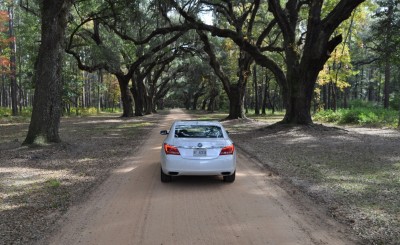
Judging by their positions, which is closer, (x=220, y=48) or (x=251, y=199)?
(x=251, y=199)

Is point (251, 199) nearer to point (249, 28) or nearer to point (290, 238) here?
point (290, 238)

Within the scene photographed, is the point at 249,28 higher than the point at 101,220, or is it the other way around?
the point at 249,28

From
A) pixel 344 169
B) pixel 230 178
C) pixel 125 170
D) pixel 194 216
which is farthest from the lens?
pixel 125 170

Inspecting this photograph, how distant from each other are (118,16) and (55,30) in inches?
377

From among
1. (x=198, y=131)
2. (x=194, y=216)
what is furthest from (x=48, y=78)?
(x=194, y=216)

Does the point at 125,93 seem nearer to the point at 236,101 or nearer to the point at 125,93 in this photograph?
the point at 125,93

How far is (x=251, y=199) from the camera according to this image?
751 cm

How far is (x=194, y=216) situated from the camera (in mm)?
6402

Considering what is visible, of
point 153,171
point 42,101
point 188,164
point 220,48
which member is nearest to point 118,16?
point 42,101

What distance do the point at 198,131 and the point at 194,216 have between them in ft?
10.2

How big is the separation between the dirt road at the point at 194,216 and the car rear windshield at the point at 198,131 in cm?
112

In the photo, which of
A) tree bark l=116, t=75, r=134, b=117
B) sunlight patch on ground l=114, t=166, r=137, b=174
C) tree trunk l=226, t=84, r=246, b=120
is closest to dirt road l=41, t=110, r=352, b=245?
sunlight patch on ground l=114, t=166, r=137, b=174

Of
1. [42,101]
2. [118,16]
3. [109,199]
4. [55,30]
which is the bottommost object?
[109,199]

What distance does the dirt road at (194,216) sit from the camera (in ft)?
17.9
